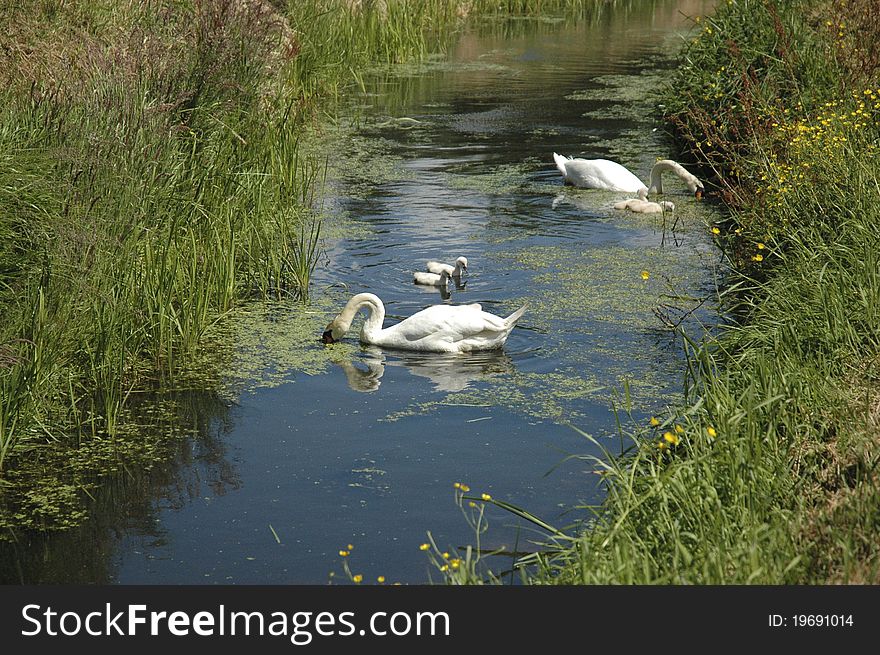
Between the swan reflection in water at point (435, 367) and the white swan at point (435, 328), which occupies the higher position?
the white swan at point (435, 328)

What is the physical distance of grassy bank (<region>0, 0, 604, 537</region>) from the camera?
6.11m

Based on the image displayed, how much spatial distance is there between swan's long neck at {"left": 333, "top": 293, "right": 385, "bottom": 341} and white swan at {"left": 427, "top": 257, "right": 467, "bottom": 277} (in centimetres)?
95

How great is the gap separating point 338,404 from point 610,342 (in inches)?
69.8

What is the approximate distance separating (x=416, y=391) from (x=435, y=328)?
0.60m

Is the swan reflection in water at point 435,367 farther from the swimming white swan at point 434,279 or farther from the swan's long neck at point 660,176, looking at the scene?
the swan's long neck at point 660,176

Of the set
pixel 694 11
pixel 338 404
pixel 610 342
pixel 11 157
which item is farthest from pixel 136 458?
pixel 694 11

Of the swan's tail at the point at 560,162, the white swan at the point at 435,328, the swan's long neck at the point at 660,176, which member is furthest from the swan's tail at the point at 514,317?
the swan's tail at the point at 560,162

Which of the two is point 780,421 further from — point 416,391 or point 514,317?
point 514,317

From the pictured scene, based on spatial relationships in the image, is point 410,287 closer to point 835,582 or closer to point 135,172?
point 135,172

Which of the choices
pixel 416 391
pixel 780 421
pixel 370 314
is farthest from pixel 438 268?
pixel 780 421

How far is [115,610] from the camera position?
4172 millimetres

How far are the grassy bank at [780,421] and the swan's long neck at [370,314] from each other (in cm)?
192

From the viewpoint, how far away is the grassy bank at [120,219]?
240 inches

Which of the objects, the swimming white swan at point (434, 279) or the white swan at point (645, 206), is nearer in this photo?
the swimming white swan at point (434, 279)
